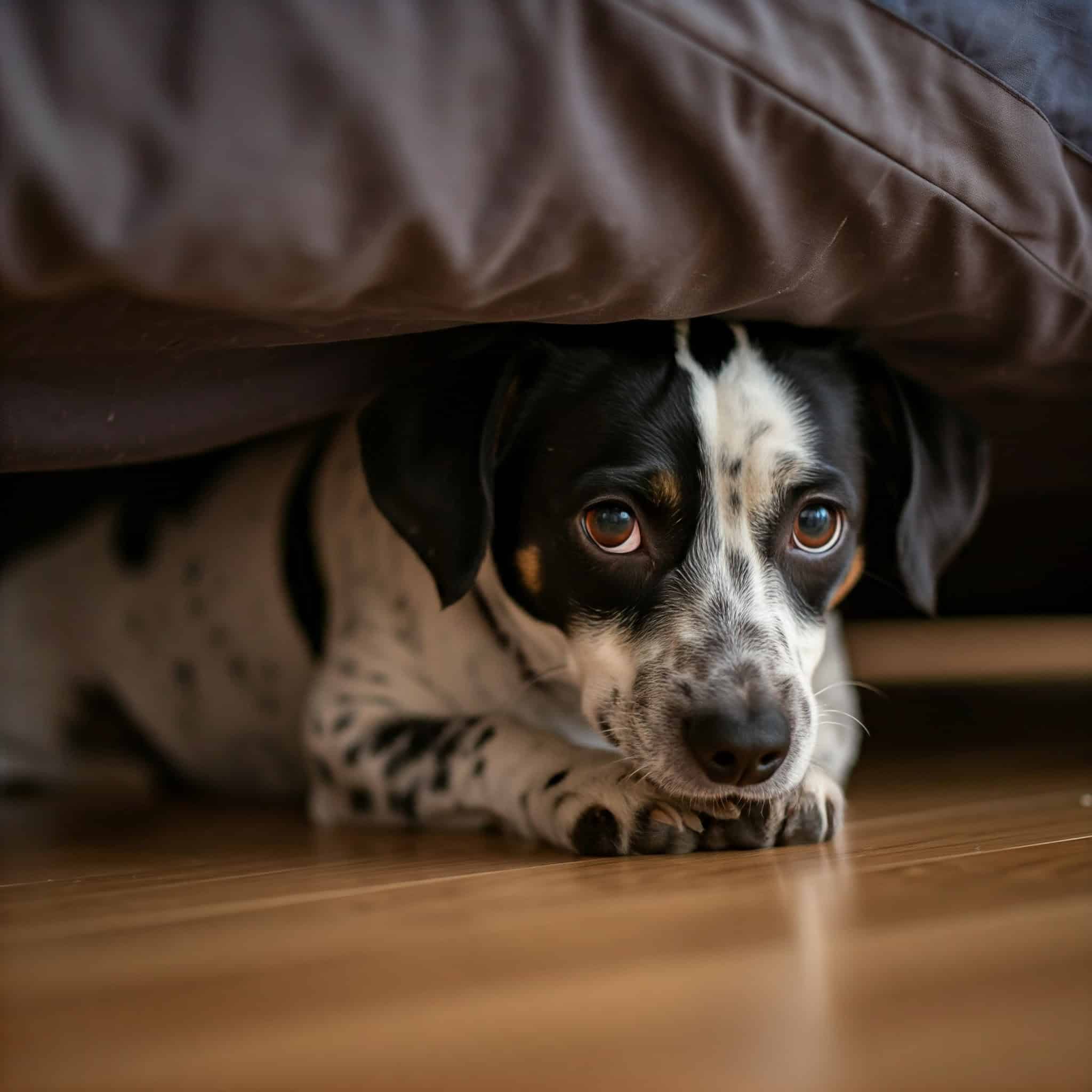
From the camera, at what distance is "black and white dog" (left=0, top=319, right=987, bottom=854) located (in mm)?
1330

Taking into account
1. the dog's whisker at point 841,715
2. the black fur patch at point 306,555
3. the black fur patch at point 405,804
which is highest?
the black fur patch at point 306,555

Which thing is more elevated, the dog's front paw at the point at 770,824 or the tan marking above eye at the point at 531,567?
the tan marking above eye at the point at 531,567

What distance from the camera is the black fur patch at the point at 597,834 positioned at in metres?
1.28

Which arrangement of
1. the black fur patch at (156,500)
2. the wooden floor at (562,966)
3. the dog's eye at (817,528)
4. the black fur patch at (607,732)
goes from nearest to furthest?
the wooden floor at (562,966) < the black fur patch at (607,732) < the dog's eye at (817,528) < the black fur patch at (156,500)

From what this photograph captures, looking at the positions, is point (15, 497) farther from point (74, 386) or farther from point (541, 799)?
point (541, 799)

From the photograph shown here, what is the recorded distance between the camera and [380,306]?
1176 mm

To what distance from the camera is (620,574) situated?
146 centimetres

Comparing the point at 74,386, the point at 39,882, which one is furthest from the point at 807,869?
the point at 74,386

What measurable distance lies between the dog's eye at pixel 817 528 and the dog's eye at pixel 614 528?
0.68 feet

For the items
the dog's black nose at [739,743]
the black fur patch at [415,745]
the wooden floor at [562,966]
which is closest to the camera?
the wooden floor at [562,966]

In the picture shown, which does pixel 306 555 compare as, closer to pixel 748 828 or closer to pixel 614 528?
pixel 614 528

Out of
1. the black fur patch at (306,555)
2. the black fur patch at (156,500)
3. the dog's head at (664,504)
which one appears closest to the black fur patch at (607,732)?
the dog's head at (664,504)

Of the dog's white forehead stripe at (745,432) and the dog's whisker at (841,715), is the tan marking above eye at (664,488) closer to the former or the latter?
the dog's white forehead stripe at (745,432)

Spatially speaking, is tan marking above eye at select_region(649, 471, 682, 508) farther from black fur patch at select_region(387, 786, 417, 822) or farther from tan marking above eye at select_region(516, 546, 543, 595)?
black fur patch at select_region(387, 786, 417, 822)
